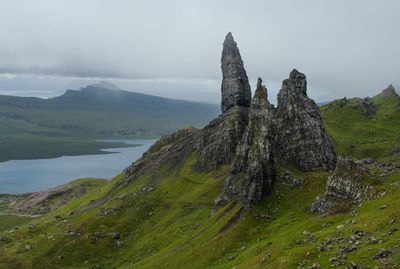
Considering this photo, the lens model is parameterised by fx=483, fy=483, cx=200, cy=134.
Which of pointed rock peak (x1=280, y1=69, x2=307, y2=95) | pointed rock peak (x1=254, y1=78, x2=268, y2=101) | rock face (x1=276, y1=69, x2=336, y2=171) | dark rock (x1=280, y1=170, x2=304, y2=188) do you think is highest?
pointed rock peak (x1=280, y1=69, x2=307, y2=95)

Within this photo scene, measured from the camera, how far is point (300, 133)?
132125 mm

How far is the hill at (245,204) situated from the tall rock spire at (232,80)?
43 cm

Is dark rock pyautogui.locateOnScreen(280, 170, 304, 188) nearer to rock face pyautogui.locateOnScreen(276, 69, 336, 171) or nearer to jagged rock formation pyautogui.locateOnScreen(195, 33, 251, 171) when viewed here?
rock face pyautogui.locateOnScreen(276, 69, 336, 171)

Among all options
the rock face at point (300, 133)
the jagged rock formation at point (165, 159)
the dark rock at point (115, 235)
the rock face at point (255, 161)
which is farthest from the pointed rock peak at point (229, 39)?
the dark rock at point (115, 235)

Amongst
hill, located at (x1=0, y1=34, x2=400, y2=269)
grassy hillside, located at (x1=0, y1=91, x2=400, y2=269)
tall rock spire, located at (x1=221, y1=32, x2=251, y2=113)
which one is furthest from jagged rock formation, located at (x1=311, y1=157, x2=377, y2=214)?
tall rock spire, located at (x1=221, y1=32, x2=251, y2=113)

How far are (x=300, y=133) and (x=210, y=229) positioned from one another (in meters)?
43.6

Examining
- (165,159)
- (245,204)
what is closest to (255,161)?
(245,204)

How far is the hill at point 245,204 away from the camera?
68.7 m

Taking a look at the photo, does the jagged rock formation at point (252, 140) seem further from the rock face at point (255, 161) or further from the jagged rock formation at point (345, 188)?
the jagged rock formation at point (345, 188)

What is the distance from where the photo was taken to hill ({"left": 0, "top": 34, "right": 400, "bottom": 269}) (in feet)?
225

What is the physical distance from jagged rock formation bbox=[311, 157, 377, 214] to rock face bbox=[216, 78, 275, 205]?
21163mm

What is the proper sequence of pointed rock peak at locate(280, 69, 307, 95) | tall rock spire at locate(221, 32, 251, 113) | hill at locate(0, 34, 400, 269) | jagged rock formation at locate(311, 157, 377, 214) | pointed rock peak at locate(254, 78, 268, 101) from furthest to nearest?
1. tall rock spire at locate(221, 32, 251, 113)
2. pointed rock peak at locate(280, 69, 307, 95)
3. pointed rock peak at locate(254, 78, 268, 101)
4. jagged rock formation at locate(311, 157, 377, 214)
5. hill at locate(0, 34, 400, 269)

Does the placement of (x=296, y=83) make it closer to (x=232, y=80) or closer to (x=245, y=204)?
(x=232, y=80)

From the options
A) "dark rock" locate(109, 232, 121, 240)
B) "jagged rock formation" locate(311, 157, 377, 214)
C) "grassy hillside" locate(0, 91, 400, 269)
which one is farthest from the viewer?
"dark rock" locate(109, 232, 121, 240)
